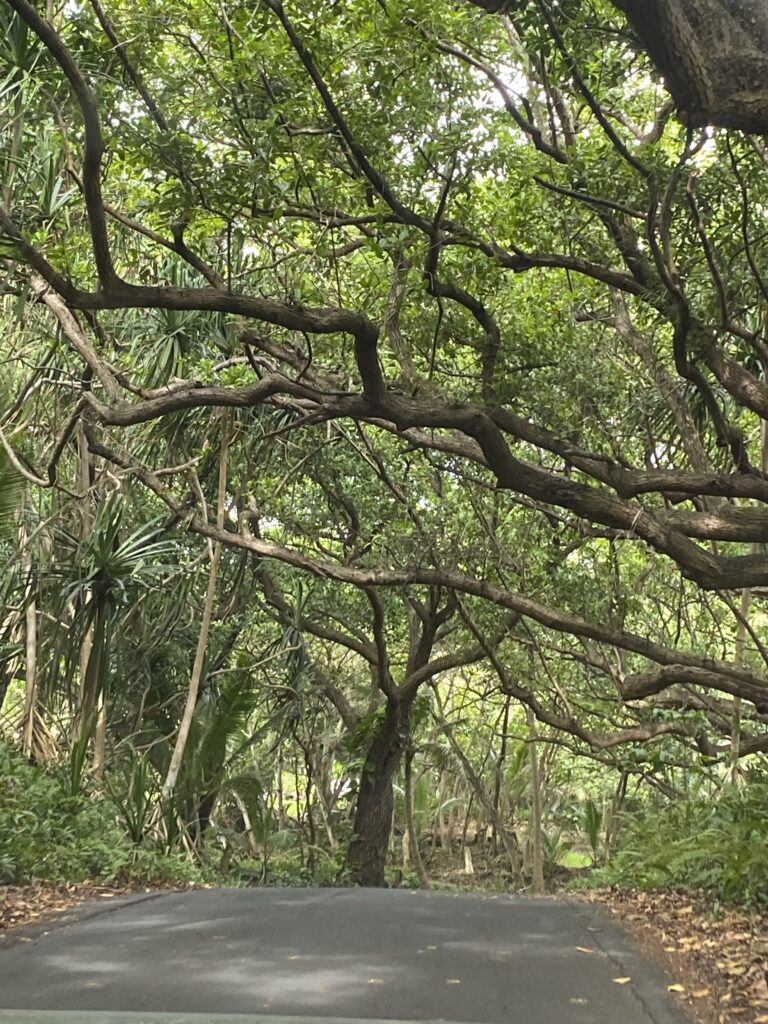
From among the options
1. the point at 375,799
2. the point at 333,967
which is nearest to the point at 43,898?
the point at 333,967

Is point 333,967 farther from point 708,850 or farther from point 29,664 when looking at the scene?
point 29,664

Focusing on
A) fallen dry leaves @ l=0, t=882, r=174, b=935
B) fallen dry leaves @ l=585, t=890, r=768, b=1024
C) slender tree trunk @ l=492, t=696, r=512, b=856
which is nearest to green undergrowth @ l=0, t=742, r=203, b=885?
fallen dry leaves @ l=0, t=882, r=174, b=935

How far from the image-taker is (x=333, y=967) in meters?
5.32

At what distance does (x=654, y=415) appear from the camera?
10.1 metres

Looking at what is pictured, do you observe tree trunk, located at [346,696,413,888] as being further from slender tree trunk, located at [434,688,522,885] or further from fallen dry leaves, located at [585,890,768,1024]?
fallen dry leaves, located at [585,890,768,1024]

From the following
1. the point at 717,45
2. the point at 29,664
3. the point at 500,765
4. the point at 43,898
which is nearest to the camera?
the point at 717,45

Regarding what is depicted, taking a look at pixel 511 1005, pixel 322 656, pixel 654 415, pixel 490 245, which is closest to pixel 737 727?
pixel 654 415

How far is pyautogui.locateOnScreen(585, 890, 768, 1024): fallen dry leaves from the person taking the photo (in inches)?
187

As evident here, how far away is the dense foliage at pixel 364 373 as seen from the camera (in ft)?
22.7

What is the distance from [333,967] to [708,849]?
4.17 meters

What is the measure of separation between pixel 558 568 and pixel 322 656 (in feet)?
33.2

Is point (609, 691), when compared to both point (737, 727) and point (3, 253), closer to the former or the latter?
point (737, 727)

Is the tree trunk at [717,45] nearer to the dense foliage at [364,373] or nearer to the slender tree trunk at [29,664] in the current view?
the dense foliage at [364,373]

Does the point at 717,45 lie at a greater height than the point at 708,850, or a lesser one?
greater
